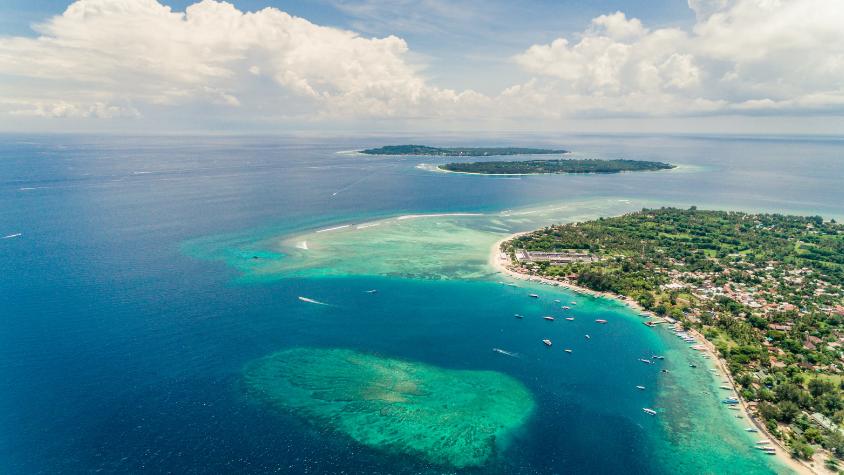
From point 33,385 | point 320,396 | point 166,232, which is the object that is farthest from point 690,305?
point 166,232

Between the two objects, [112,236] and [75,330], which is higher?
[112,236]

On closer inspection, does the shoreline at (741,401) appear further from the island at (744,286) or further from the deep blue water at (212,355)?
the deep blue water at (212,355)

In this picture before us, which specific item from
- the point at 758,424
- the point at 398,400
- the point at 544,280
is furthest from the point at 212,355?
the point at 758,424

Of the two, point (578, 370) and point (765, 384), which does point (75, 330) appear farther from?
point (765, 384)

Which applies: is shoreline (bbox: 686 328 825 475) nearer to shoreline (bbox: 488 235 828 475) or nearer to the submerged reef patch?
shoreline (bbox: 488 235 828 475)

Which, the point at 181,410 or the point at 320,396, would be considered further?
the point at 320,396

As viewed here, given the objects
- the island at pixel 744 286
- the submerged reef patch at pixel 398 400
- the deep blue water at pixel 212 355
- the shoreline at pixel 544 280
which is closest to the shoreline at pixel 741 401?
the shoreline at pixel 544 280
